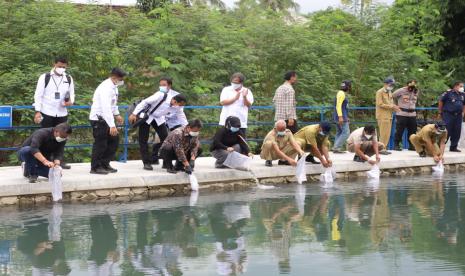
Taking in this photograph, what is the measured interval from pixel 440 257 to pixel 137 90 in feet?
33.7

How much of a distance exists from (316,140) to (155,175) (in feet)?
10.8

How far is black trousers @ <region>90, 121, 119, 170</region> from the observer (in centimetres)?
1098

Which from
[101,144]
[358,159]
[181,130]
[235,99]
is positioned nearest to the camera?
[101,144]

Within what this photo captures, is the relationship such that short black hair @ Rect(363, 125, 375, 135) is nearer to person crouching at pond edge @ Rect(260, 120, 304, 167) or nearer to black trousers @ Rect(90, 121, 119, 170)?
person crouching at pond edge @ Rect(260, 120, 304, 167)

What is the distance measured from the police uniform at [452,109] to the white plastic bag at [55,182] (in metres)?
9.77

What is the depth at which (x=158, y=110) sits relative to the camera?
1180cm

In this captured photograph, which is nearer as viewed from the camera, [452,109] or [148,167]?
[148,167]

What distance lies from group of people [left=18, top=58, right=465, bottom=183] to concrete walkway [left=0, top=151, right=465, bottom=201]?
222 mm

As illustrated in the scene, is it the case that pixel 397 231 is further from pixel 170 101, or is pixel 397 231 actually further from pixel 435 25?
pixel 435 25

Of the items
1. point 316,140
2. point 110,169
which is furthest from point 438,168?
point 110,169

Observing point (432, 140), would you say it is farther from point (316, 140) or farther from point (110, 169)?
point (110, 169)

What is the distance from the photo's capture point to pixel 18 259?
707 cm

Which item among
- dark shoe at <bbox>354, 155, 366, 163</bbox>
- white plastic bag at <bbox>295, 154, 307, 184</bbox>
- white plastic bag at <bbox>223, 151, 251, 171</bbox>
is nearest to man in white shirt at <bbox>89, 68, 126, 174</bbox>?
white plastic bag at <bbox>223, 151, 251, 171</bbox>

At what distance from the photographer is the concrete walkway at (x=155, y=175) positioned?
397 inches
